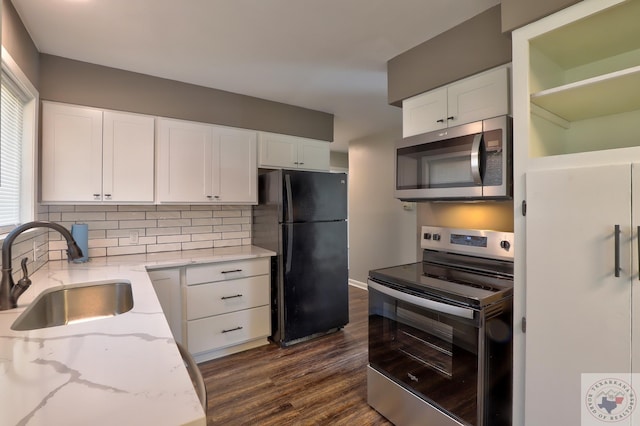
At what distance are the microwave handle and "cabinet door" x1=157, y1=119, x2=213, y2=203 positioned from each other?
2.18 m

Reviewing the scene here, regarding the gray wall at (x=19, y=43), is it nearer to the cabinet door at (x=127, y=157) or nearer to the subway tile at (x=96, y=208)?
the cabinet door at (x=127, y=157)

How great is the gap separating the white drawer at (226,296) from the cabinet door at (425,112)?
183 cm

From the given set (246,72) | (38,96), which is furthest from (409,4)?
(38,96)

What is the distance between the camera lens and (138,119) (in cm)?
257

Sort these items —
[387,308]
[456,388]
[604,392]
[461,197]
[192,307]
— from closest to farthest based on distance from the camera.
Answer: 1. [604,392]
2. [456,388]
3. [461,197]
4. [387,308]
5. [192,307]

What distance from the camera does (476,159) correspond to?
1605 mm

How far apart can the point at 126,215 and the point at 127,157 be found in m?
0.55

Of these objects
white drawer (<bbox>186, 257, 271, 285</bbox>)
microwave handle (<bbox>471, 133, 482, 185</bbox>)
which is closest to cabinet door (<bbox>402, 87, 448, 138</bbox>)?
microwave handle (<bbox>471, 133, 482, 185</bbox>)

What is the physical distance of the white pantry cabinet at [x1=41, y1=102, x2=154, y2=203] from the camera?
7.48 feet

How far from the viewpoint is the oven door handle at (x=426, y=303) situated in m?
1.46

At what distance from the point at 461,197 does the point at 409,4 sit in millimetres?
1103

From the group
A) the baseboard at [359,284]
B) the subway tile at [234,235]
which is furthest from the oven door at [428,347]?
the baseboard at [359,284]

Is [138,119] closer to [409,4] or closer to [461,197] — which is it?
[409,4]

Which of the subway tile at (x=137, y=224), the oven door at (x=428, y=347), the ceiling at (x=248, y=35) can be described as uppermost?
the ceiling at (x=248, y=35)
